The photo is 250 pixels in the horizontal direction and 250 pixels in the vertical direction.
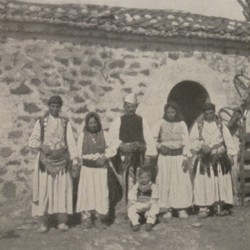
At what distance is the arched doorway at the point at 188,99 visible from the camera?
880 cm

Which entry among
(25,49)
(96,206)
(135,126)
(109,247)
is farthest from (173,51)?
(109,247)

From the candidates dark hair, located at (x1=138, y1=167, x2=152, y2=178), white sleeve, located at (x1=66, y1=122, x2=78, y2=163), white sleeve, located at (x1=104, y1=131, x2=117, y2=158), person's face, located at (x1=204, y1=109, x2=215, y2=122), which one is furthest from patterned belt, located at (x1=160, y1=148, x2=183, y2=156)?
white sleeve, located at (x1=66, y1=122, x2=78, y2=163)

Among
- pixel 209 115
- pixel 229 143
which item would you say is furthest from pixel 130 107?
pixel 229 143

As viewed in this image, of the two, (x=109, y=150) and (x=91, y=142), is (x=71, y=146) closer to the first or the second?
(x=91, y=142)

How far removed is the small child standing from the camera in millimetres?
6715

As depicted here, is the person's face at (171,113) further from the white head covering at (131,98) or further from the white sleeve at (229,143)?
the white sleeve at (229,143)

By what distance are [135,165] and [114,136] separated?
0.52 metres

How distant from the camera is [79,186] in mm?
6777

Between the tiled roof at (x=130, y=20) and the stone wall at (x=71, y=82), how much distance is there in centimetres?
32

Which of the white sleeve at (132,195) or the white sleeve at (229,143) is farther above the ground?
the white sleeve at (229,143)

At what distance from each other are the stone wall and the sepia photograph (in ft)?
0.05

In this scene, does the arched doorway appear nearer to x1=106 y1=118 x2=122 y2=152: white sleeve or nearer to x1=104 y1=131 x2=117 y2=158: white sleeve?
x1=106 y1=118 x2=122 y2=152: white sleeve

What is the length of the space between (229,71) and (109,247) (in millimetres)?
3988

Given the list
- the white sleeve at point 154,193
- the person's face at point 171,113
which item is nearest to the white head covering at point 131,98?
the person's face at point 171,113
